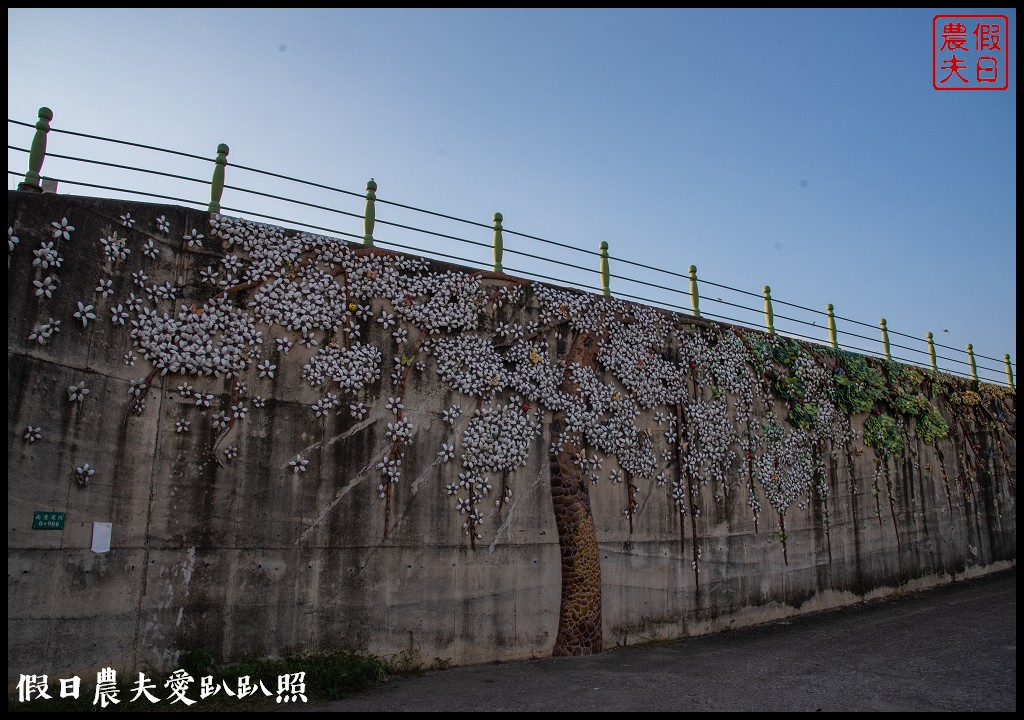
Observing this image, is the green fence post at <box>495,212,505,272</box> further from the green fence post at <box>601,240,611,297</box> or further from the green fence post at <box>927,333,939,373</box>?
the green fence post at <box>927,333,939,373</box>

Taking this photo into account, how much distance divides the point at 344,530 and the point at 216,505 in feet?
4.67

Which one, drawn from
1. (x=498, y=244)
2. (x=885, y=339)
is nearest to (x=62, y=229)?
(x=498, y=244)

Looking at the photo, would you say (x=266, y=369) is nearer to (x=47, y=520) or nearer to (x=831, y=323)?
(x=47, y=520)

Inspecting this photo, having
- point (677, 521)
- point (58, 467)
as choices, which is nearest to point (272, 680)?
point (58, 467)

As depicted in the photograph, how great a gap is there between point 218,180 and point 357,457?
3.75 metres

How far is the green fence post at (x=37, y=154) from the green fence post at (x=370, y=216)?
3.55m

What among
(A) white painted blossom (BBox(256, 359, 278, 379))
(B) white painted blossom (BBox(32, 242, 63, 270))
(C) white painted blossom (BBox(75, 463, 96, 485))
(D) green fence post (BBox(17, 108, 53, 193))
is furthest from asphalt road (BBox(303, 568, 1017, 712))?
(D) green fence post (BBox(17, 108, 53, 193))

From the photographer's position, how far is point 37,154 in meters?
7.43

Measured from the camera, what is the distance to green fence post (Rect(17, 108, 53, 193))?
7.29 metres

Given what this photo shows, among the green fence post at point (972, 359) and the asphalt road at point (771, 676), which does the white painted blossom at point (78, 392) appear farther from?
the green fence post at point (972, 359)

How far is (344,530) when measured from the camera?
26.5 ft

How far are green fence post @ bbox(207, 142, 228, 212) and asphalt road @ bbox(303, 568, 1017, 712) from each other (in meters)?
5.67

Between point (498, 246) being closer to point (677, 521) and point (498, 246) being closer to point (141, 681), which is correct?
point (677, 521)

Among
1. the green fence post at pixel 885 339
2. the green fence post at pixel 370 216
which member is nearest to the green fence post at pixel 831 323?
the green fence post at pixel 885 339
